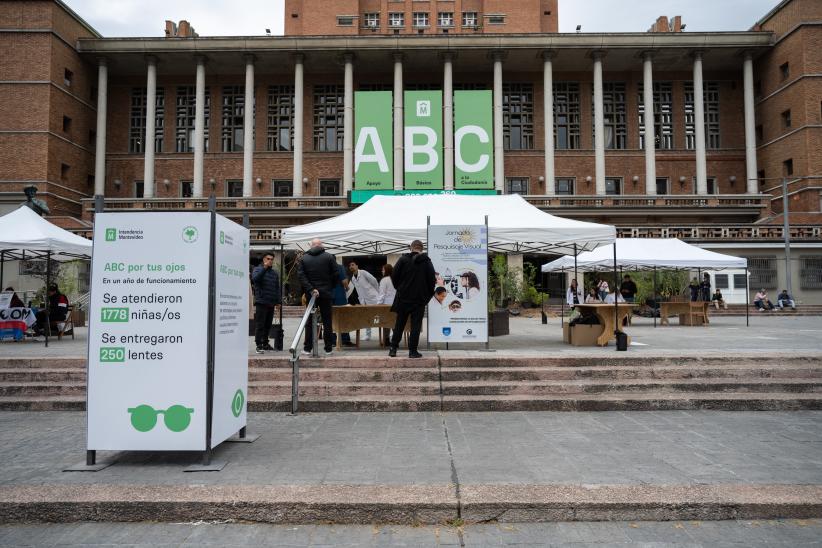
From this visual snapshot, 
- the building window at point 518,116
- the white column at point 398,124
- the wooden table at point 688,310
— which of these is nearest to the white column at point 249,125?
the white column at point 398,124

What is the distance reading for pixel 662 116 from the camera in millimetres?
41344

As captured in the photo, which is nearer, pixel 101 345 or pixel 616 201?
pixel 101 345

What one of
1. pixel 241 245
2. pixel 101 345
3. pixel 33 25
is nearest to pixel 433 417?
pixel 241 245

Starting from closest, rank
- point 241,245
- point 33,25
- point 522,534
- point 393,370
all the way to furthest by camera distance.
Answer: point 522,534
point 241,245
point 393,370
point 33,25

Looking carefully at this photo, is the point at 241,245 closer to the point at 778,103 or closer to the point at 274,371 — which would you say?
the point at 274,371

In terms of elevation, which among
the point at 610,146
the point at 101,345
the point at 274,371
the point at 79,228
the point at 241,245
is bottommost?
the point at 274,371

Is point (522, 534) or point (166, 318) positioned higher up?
point (166, 318)

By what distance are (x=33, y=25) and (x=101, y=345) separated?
4075 centimetres

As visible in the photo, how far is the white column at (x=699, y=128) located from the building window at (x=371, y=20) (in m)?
24.2

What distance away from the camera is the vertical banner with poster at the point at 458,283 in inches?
392

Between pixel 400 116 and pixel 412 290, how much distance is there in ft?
106

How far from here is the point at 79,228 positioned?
32.7m

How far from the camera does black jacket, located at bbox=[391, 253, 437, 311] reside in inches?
351

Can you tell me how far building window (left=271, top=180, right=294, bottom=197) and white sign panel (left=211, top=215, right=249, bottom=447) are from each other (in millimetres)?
36528
